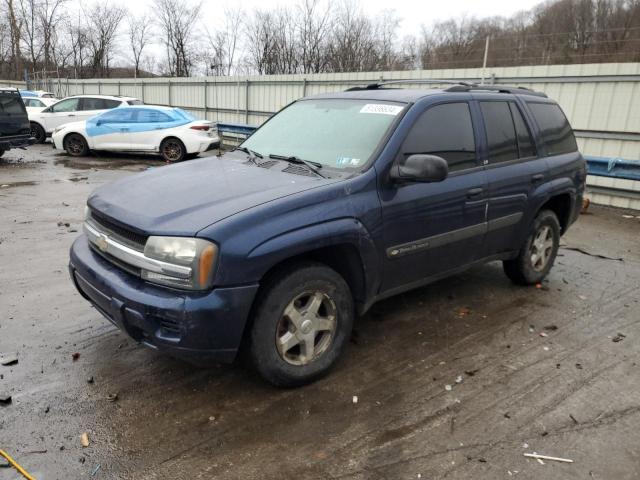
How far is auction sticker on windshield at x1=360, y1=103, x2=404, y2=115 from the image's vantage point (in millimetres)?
3742

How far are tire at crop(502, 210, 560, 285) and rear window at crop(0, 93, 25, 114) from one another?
12.0 metres

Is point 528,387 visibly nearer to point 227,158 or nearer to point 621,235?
point 227,158

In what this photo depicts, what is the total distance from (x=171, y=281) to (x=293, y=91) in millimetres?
14190

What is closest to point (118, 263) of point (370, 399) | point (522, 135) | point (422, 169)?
point (370, 399)

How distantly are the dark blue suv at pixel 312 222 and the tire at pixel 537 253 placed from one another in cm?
12

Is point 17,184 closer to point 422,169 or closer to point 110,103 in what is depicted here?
point 110,103

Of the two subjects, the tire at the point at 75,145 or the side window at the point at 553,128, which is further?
the tire at the point at 75,145

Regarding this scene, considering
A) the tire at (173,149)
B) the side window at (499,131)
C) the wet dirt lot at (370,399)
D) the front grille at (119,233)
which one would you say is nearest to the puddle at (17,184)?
the tire at (173,149)

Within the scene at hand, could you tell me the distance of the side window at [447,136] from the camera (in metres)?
3.70

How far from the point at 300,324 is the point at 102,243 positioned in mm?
1333

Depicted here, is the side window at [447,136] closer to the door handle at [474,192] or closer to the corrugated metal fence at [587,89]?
the door handle at [474,192]

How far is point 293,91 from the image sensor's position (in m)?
16.1

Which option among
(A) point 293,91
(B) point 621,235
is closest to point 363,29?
(A) point 293,91

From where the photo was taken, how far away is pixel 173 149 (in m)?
14.1
